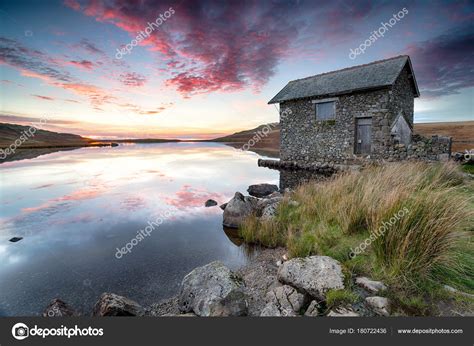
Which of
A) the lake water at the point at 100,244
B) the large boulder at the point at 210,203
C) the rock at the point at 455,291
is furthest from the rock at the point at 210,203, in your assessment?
the rock at the point at 455,291

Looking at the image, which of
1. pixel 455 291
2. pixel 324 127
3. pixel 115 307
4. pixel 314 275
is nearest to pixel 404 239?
pixel 455 291

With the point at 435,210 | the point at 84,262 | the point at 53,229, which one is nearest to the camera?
the point at 435,210

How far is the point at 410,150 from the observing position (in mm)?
Answer: 10383

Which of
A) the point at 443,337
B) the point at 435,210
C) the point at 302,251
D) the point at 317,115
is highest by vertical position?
the point at 317,115

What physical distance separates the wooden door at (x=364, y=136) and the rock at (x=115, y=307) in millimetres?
11805

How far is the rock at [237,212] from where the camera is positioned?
6040 millimetres

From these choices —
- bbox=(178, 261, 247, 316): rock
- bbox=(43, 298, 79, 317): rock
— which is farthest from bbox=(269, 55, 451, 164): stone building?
bbox=(43, 298, 79, 317): rock

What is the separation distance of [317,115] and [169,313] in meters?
12.7

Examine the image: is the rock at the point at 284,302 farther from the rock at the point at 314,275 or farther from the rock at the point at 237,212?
the rock at the point at 237,212

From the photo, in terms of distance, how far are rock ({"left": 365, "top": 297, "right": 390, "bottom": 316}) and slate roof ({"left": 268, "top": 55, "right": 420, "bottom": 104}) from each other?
1085cm

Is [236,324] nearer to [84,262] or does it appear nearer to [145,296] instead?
[145,296]

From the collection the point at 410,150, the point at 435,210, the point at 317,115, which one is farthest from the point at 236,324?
the point at 317,115

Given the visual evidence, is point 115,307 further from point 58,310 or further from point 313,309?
point 313,309

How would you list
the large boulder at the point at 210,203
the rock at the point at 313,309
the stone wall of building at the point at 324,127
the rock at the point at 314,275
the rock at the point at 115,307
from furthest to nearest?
the stone wall of building at the point at 324,127 < the large boulder at the point at 210,203 < the rock at the point at 115,307 < the rock at the point at 314,275 < the rock at the point at 313,309
